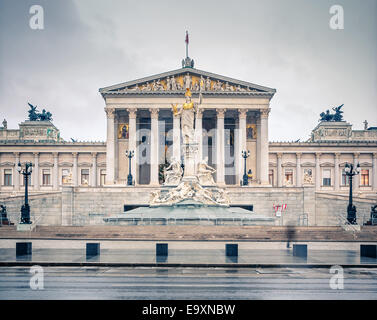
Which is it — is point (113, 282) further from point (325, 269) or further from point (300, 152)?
point (300, 152)

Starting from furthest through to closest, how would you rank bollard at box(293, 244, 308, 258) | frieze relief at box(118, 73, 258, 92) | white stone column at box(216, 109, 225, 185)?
frieze relief at box(118, 73, 258, 92) → white stone column at box(216, 109, 225, 185) → bollard at box(293, 244, 308, 258)

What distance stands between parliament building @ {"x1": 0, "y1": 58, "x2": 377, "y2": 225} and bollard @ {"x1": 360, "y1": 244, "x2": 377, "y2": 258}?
25294 millimetres

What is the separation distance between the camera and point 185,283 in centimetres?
1526

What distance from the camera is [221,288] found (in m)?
14.3

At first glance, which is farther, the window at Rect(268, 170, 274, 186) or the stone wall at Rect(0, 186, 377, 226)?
the window at Rect(268, 170, 274, 186)

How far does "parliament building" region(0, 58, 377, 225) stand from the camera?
2127 inches

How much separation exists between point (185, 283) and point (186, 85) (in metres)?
57.1

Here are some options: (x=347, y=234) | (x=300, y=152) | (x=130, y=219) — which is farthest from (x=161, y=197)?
(x=300, y=152)

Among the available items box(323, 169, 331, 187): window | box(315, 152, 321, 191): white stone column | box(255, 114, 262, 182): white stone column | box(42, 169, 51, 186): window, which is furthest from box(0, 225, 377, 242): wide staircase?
box(42, 169, 51, 186): window

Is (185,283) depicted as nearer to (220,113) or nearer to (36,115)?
(220,113)

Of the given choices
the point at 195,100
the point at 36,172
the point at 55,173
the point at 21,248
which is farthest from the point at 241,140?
the point at 21,248

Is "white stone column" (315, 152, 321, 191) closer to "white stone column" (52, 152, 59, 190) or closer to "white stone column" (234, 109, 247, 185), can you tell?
"white stone column" (234, 109, 247, 185)

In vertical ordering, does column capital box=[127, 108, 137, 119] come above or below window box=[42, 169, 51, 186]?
above

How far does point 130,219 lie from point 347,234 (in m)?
15.6
